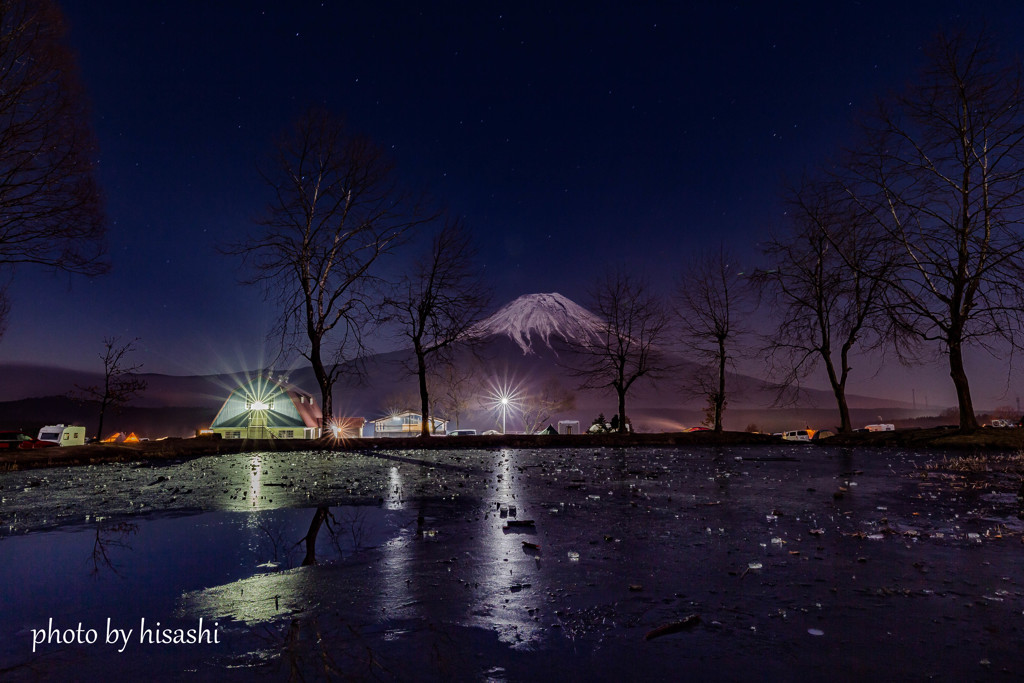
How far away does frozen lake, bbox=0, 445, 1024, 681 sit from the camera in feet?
7.88

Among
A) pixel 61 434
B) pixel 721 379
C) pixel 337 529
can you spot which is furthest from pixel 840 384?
pixel 61 434

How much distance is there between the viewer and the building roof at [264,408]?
174ft

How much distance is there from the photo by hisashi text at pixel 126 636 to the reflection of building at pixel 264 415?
49.5 metres

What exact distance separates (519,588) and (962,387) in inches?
775

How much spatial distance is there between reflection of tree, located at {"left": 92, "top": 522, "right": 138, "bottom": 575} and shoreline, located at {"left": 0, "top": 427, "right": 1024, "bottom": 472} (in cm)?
966

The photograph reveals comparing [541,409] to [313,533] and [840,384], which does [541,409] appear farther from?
[313,533]

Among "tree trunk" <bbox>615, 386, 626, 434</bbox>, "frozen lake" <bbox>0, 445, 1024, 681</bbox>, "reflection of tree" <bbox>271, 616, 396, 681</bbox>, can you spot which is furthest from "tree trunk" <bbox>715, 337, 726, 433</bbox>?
"reflection of tree" <bbox>271, 616, 396, 681</bbox>

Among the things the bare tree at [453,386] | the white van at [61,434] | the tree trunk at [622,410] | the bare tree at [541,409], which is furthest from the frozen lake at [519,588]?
the bare tree at [541,409]

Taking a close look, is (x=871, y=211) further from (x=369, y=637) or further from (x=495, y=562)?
(x=369, y=637)

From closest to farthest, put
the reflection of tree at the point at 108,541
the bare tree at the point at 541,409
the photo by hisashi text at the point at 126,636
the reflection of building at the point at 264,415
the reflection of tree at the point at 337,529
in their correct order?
the photo by hisashi text at the point at 126,636, the reflection of tree at the point at 108,541, the reflection of tree at the point at 337,529, the reflection of building at the point at 264,415, the bare tree at the point at 541,409

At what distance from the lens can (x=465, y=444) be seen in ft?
65.8

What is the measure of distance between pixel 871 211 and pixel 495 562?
19.5m

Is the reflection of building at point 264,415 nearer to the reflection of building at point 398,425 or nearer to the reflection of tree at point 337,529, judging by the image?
the reflection of building at point 398,425

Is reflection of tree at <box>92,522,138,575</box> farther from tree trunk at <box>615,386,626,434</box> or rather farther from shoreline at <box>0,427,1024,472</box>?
tree trunk at <box>615,386,626,434</box>
